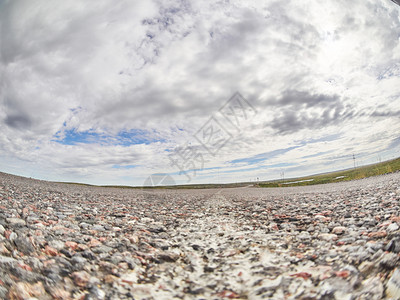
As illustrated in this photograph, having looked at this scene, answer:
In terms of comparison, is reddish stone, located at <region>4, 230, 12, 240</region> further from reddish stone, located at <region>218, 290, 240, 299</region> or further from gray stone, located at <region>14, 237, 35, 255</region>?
reddish stone, located at <region>218, 290, 240, 299</region>

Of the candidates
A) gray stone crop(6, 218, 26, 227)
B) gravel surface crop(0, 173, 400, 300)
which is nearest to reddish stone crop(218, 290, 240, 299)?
gravel surface crop(0, 173, 400, 300)

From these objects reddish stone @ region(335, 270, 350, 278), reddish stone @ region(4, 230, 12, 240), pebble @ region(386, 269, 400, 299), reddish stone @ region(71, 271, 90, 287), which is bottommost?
reddish stone @ region(335, 270, 350, 278)

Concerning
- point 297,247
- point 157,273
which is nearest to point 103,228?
point 157,273

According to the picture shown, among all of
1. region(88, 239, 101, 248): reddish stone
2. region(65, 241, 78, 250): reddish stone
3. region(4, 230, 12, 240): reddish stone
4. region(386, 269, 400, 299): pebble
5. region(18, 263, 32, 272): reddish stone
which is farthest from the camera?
region(88, 239, 101, 248): reddish stone

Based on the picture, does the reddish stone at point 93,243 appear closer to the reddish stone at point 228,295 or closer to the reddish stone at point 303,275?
Answer: the reddish stone at point 228,295

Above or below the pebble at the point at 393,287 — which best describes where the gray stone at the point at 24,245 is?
above

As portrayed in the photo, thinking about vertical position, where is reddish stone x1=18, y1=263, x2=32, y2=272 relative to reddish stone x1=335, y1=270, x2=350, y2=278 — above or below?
above

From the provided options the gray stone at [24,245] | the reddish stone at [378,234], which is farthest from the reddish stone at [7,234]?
the reddish stone at [378,234]

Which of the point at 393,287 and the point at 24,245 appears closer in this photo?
the point at 393,287

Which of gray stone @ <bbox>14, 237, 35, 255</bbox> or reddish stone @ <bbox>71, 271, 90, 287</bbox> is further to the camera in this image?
gray stone @ <bbox>14, 237, 35, 255</bbox>

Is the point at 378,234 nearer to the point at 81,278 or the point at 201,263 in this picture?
the point at 201,263

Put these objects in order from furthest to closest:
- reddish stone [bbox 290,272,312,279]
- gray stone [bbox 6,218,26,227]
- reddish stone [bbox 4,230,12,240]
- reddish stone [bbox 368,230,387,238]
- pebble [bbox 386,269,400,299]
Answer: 1. gray stone [bbox 6,218,26,227]
2. reddish stone [bbox 4,230,12,240]
3. reddish stone [bbox 368,230,387,238]
4. reddish stone [bbox 290,272,312,279]
5. pebble [bbox 386,269,400,299]

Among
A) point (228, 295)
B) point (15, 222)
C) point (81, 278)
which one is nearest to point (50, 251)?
point (81, 278)

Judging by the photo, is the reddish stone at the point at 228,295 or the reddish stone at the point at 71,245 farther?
the reddish stone at the point at 71,245
